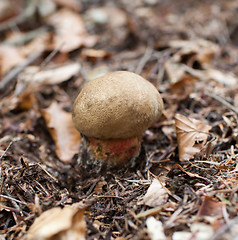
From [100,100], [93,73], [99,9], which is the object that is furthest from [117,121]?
[99,9]

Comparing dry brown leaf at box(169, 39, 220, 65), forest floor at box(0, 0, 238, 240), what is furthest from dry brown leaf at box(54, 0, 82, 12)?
dry brown leaf at box(169, 39, 220, 65)

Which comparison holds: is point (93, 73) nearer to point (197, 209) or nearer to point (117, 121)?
point (117, 121)

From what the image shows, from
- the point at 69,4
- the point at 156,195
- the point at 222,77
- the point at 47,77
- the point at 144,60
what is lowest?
the point at 222,77

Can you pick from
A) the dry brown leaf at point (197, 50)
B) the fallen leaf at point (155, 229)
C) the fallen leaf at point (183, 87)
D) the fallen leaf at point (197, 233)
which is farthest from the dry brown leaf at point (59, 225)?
the dry brown leaf at point (197, 50)

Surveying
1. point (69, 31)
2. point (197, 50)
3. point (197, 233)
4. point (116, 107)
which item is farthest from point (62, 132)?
point (69, 31)

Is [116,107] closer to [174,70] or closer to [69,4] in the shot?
[174,70]

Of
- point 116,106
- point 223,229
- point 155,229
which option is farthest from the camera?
point 116,106
